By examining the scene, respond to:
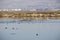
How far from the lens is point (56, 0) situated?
2.93ft

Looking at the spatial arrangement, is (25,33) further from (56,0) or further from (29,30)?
(56,0)

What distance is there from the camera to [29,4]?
2.94 feet

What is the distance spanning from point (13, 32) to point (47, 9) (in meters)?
0.36

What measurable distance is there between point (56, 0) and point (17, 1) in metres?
0.35

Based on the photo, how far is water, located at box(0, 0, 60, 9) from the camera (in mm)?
873

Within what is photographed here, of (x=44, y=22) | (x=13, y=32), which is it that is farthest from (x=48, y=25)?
(x=13, y=32)

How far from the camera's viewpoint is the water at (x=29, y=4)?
0.87 m

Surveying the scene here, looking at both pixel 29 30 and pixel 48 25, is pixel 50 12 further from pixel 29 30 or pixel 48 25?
pixel 29 30

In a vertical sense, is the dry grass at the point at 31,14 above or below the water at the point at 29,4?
below

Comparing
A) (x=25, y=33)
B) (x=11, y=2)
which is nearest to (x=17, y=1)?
(x=11, y=2)

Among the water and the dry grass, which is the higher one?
the water

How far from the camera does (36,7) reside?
87 centimetres

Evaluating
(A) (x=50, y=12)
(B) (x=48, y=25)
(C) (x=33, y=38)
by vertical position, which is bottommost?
(C) (x=33, y=38)

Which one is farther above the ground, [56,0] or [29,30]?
[56,0]
